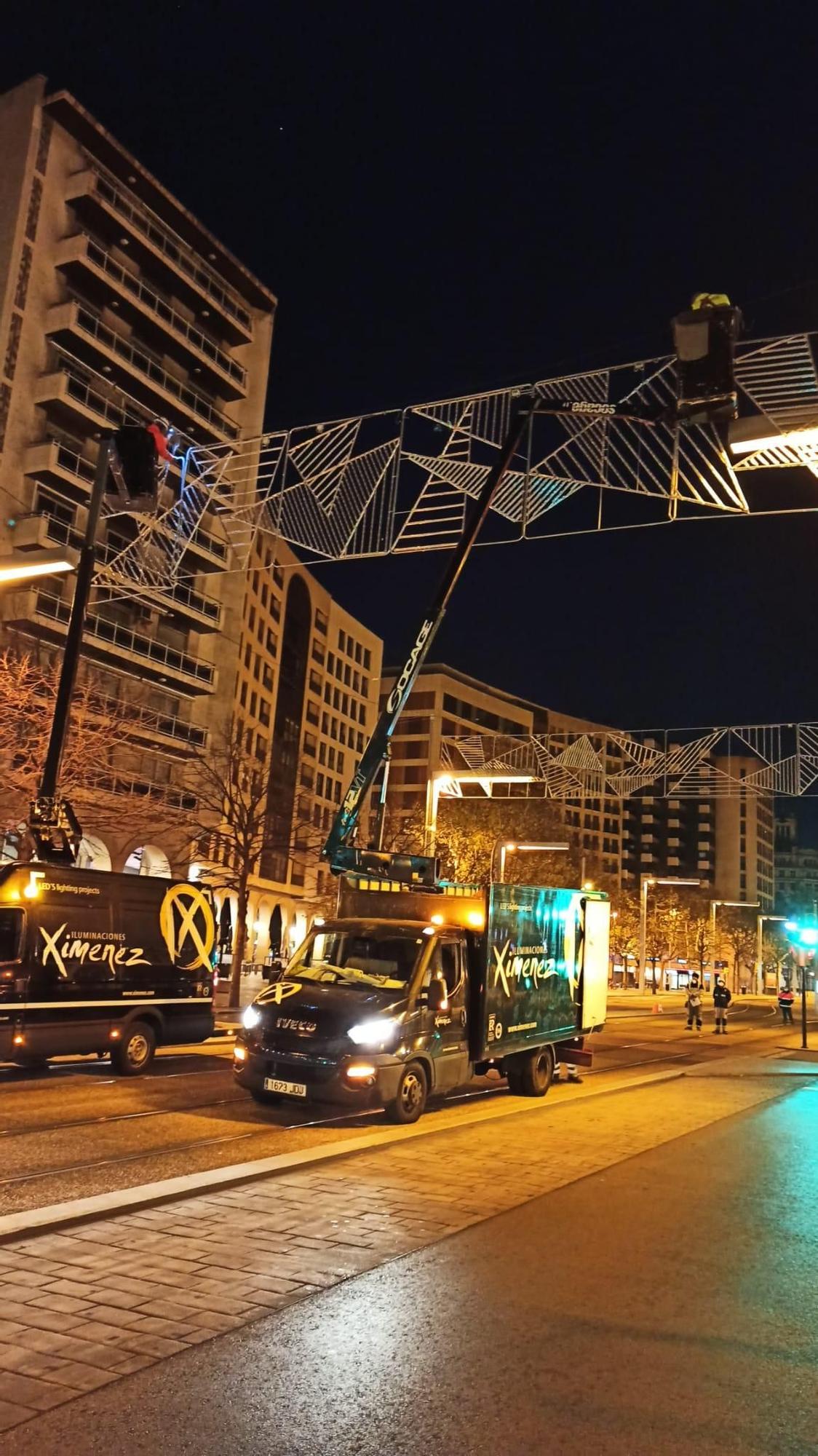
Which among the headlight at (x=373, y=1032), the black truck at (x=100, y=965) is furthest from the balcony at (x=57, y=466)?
the headlight at (x=373, y=1032)

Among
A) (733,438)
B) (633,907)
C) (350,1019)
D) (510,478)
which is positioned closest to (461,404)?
(510,478)

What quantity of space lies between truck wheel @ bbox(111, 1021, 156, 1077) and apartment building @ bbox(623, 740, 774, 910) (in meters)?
142

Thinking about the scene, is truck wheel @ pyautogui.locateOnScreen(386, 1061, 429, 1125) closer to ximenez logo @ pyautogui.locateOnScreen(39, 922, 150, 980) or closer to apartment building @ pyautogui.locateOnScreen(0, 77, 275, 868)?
ximenez logo @ pyautogui.locateOnScreen(39, 922, 150, 980)

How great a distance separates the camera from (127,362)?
150 ft

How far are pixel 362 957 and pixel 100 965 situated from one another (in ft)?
14.5

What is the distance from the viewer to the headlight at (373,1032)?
11.0 m

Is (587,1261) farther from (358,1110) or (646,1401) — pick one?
(358,1110)

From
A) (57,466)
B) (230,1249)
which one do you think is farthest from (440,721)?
(230,1249)

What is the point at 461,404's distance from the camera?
38.2 ft

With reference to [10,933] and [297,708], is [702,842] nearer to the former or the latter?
[297,708]

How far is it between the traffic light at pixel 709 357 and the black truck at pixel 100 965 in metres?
10.5

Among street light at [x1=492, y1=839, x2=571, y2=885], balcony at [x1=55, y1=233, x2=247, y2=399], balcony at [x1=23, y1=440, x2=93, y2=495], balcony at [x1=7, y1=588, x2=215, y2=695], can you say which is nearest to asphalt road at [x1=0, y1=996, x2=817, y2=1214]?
street light at [x1=492, y1=839, x2=571, y2=885]

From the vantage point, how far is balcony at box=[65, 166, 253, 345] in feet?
146

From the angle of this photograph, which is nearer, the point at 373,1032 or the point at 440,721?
the point at 373,1032
